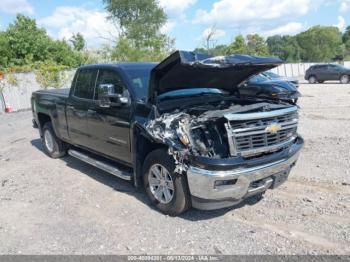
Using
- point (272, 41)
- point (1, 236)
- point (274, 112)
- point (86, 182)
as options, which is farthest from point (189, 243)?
point (272, 41)

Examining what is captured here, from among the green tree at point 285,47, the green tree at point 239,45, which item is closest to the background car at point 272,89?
the green tree at point 239,45

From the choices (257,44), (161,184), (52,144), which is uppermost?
(257,44)

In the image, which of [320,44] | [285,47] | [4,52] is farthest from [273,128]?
[285,47]

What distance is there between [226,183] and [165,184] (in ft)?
2.92

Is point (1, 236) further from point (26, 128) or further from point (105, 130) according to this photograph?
point (26, 128)

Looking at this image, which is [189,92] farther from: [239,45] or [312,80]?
[239,45]

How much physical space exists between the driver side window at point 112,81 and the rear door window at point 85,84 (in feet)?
0.55

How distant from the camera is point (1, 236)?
4.48m

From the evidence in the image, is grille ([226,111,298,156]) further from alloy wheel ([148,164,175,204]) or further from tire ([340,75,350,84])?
tire ([340,75,350,84])

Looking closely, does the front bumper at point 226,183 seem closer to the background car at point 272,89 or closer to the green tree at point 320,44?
the background car at point 272,89

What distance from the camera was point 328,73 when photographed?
28.7 metres

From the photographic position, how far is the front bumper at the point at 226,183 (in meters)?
4.07

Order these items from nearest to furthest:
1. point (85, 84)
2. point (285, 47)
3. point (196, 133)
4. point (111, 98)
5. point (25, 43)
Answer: point (196, 133) → point (111, 98) → point (85, 84) → point (25, 43) → point (285, 47)

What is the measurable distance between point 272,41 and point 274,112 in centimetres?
12131
